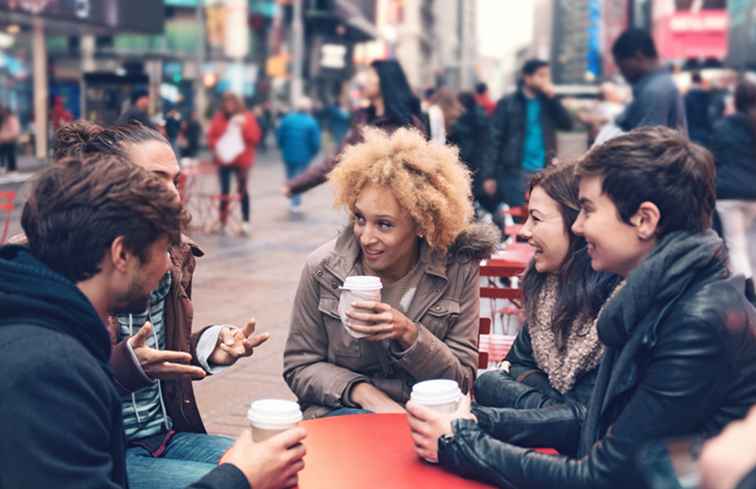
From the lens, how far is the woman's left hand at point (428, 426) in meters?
2.69

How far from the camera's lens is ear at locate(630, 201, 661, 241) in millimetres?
2506

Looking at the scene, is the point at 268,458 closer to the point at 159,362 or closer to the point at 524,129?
the point at 159,362

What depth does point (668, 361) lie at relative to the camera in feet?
7.75

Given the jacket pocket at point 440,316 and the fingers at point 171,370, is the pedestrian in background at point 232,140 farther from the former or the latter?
the fingers at point 171,370

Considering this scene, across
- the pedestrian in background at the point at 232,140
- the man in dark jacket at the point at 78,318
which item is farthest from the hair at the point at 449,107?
the man in dark jacket at the point at 78,318

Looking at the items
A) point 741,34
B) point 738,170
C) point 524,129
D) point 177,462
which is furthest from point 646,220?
point 741,34

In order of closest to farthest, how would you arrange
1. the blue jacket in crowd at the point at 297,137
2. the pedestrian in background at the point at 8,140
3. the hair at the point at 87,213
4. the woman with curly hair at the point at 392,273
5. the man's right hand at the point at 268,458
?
the hair at the point at 87,213 < the man's right hand at the point at 268,458 < the woman with curly hair at the point at 392,273 < the blue jacket in crowd at the point at 297,137 < the pedestrian in background at the point at 8,140

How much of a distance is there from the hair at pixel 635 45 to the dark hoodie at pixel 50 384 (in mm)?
5983

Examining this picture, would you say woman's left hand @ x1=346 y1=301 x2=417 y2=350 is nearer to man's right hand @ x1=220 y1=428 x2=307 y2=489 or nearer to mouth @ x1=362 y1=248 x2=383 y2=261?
mouth @ x1=362 y1=248 x2=383 y2=261

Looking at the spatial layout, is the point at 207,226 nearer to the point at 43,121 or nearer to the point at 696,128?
the point at 696,128

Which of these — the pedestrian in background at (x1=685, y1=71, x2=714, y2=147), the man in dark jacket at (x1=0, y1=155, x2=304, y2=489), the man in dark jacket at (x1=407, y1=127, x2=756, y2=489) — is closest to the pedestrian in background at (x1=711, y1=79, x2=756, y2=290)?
the pedestrian in background at (x1=685, y1=71, x2=714, y2=147)

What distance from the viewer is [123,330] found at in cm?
328

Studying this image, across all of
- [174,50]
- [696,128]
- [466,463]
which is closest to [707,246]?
[466,463]

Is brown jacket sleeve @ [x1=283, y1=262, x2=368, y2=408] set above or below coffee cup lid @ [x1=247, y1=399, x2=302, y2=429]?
below
